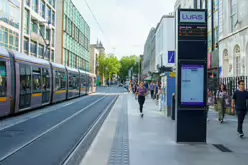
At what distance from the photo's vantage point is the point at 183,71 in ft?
25.9

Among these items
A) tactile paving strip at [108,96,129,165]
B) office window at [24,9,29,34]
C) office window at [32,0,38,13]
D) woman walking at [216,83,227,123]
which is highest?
office window at [32,0,38,13]

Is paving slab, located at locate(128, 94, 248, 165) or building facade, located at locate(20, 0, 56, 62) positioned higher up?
building facade, located at locate(20, 0, 56, 62)

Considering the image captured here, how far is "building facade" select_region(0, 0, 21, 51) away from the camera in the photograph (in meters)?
30.9

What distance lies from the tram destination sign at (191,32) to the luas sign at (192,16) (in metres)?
0.18

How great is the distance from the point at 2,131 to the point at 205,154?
22.7ft

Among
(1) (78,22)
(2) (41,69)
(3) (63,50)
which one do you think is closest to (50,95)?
(2) (41,69)

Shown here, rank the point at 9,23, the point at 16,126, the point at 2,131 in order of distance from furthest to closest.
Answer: the point at 9,23 < the point at 16,126 < the point at 2,131

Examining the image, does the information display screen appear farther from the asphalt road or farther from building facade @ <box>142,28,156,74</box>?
building facade @ <box>142,28,156,74</box>

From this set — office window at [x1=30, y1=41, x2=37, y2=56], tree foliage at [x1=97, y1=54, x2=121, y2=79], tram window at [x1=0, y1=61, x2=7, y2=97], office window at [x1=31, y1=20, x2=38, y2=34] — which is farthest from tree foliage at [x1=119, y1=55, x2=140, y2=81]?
tram window at [x1=0, y1=61, x2=7, y2=97]

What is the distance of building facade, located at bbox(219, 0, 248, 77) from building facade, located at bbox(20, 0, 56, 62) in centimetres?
1956

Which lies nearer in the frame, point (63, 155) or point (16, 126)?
point (63, 155)

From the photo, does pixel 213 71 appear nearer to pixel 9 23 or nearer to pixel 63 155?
pixel 63 155

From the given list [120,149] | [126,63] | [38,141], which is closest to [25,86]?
[38,141]

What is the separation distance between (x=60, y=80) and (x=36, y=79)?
6.27 m
